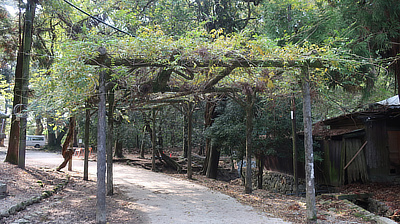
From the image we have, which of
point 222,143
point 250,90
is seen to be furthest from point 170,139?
point 250,90

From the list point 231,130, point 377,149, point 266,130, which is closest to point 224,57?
point 231,130

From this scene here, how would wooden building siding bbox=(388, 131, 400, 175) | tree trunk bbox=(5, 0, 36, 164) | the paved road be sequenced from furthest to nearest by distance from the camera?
tree trunk bbox=(5, 0, 36, 164) < wooden building siding bbox=(388, 131, 400, 175) < the paved road

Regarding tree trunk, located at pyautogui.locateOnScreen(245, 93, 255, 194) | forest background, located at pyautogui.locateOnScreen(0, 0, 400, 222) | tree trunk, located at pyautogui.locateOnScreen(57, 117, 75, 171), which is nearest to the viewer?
forest background, located at pyautogui.locateOnScreen(0, 0, 400, 222)

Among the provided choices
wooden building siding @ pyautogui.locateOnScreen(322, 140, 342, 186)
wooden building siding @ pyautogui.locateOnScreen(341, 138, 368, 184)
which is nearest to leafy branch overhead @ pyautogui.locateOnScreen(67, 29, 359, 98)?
wooden building siding @ pyautogui.locateOnScreen(341, 138, 368, 184)

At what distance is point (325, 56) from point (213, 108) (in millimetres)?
10002

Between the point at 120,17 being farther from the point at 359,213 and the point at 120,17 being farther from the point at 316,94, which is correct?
the point at 359,213

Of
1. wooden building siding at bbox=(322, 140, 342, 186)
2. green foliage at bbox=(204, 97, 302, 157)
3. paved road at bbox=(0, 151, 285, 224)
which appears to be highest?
green foliage at bbox=(204, 97, 302, 157)

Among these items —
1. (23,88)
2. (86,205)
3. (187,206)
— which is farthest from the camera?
(23,88)

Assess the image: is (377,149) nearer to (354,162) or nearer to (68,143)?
(354,162)

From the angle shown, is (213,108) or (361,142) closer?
(361,142)

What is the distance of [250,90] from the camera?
9734 mm

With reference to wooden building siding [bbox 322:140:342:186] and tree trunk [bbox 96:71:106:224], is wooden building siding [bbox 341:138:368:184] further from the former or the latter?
tree trunk [bbox 96:71:106:224]

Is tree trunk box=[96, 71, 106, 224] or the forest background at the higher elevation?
the forest background

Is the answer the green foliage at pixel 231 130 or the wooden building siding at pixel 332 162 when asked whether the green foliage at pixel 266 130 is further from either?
the wooden building siding at pixel 332 162
